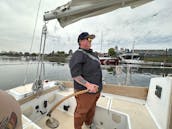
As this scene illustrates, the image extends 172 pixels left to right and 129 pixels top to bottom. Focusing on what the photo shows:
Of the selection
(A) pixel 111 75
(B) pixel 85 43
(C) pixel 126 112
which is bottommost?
(C) pixel 126 112

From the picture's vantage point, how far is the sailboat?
1471 mm

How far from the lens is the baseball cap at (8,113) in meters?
0.43

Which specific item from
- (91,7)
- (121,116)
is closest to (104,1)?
(91,7)

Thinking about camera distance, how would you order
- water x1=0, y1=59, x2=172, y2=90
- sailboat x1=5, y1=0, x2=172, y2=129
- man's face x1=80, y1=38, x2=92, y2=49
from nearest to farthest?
sailboat x1=5, y1=0, x2=172, y2=129
man's face x1=80, y1=38, x2=92, y2=49
water x1=0, y1=59, x2=172, y2=90

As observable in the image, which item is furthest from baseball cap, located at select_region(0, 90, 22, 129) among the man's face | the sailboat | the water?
the water

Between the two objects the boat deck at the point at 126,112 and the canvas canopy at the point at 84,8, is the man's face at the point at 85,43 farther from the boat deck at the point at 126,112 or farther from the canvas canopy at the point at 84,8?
the boat deck at the point at 126,112

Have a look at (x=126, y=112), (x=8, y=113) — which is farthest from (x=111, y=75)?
(x=8, y=113)

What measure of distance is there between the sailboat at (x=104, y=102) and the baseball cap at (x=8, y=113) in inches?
31.2

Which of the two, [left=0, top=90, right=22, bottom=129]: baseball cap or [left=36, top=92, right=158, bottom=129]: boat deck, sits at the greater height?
[left=0, top=90, right=22, bottom=129]: baseball cap

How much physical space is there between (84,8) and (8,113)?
1.31 meters

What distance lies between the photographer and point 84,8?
1.53 m

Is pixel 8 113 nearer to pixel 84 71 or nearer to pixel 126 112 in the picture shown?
pixel 84 71

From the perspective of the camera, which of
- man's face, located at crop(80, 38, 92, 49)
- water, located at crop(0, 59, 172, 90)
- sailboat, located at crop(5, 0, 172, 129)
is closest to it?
sailboat, located at crop(5, 0, 172, 129)

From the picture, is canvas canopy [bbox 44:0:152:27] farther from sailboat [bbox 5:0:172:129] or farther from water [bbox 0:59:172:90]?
water [bbox 0:59:172:90]
